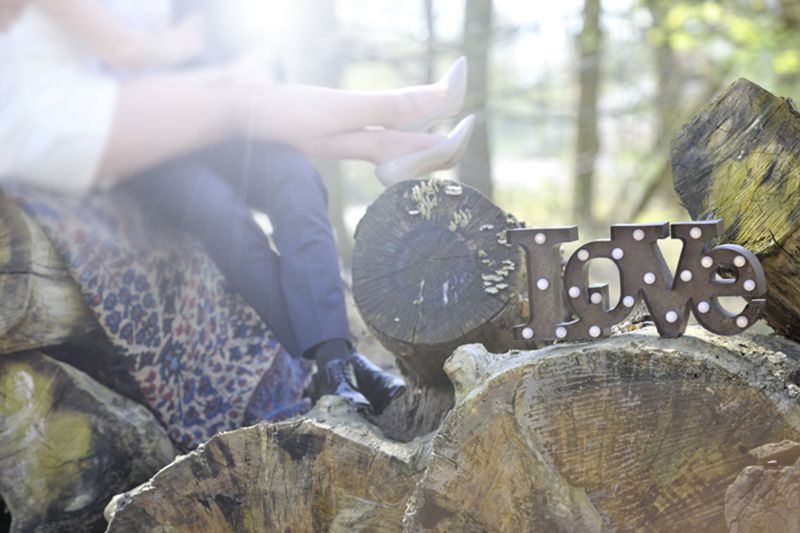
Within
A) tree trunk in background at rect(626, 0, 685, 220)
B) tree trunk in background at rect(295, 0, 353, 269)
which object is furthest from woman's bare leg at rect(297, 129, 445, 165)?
tree trunk in background at rect(626, 0, 685, 220)

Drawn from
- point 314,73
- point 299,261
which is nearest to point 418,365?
point 299,261

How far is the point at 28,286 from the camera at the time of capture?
222 centimetres

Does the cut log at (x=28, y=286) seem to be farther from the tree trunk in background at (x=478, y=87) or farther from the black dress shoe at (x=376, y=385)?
the tree trunk in background at (x=478, y=87)

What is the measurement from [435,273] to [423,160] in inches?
21.2

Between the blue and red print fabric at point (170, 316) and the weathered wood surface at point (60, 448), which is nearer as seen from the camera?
the weathered wood surface at point (60, 448)

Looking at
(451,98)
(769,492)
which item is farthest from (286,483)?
(451,98)

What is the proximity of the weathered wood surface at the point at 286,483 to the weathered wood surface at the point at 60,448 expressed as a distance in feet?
1.13

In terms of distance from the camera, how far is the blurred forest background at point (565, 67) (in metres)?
5.61

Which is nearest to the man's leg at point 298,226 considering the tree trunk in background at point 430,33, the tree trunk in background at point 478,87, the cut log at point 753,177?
the cut log at point 753,177

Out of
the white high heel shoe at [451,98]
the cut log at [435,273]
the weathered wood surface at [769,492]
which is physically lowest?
the weathered wood surface at [769,492]

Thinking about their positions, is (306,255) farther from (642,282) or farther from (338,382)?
(642,282)

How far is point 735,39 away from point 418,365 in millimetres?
6337

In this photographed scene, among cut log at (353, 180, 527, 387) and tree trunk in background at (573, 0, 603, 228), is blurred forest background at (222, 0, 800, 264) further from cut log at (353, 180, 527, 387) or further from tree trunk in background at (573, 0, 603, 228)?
cut log at (353, 180, 527, 387)

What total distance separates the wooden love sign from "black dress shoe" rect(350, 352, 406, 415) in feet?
2.03
